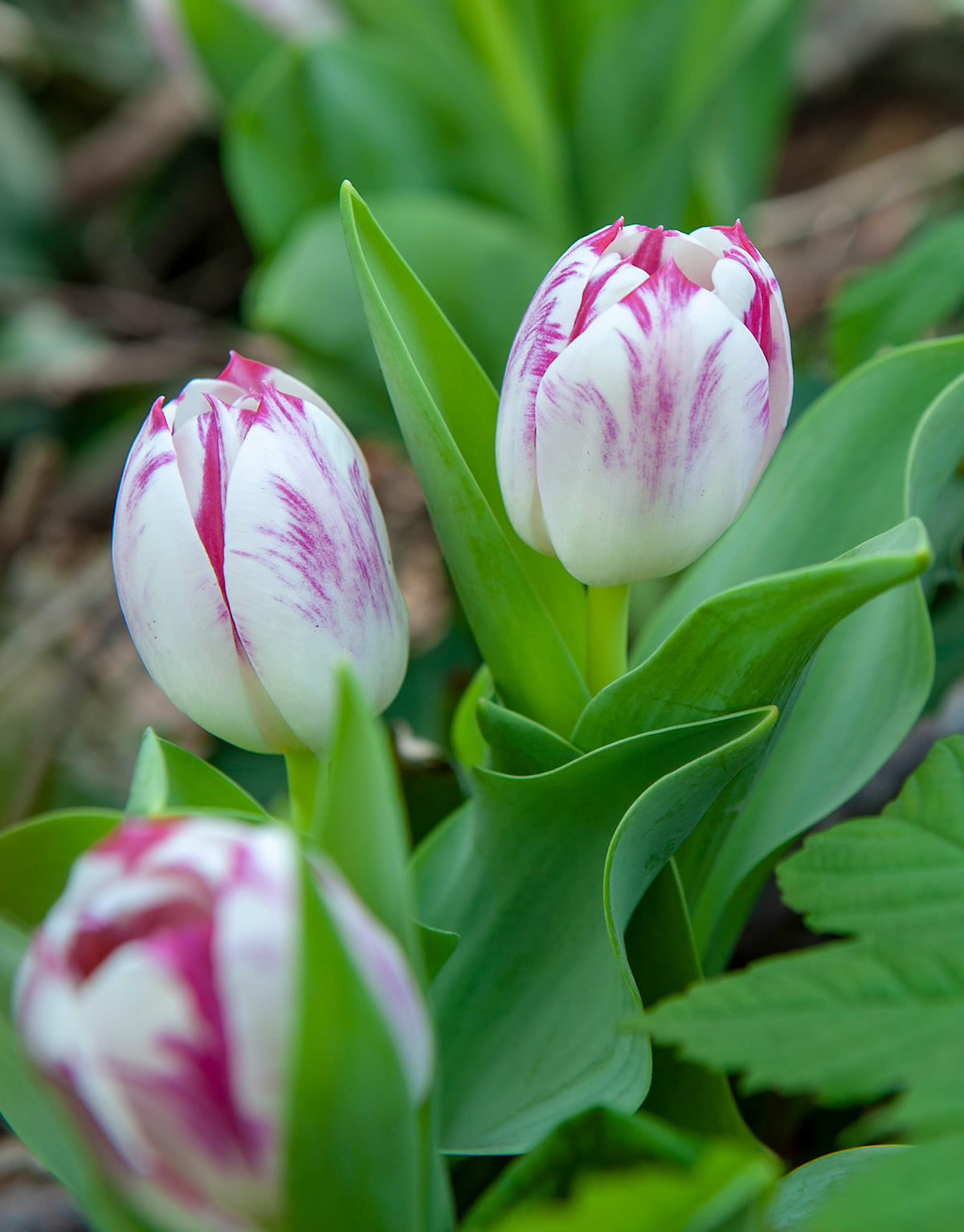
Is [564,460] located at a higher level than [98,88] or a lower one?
lower

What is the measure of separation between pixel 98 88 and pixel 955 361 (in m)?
1.63

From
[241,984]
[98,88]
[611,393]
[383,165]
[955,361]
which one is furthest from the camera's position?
[98,88]

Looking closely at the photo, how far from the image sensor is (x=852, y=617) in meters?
0.47

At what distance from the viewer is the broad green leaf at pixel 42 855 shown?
37cm

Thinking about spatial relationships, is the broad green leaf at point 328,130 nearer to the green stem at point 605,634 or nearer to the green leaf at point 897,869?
the green stem at point 605,634

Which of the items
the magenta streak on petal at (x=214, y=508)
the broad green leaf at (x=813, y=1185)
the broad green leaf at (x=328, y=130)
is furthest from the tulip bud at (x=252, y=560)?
the broad green leaf at (x=328, y=130)

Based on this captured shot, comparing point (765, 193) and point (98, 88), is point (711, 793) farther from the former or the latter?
point (98, 88)

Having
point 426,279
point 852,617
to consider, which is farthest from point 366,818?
point 426,279

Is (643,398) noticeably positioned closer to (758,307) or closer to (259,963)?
(758,307)

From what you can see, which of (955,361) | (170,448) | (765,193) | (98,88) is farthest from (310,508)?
(98,88)

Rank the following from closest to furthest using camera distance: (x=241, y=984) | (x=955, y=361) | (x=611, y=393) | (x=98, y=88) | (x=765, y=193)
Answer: (x=241, y=984)
(x=611, y=393)
(x=955, y=361)
(x=765, y=193)
(x=98, y=88)

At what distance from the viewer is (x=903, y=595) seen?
44 centimetres

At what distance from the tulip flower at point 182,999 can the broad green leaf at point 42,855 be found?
130 millimetres

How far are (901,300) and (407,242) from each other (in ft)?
1.21
